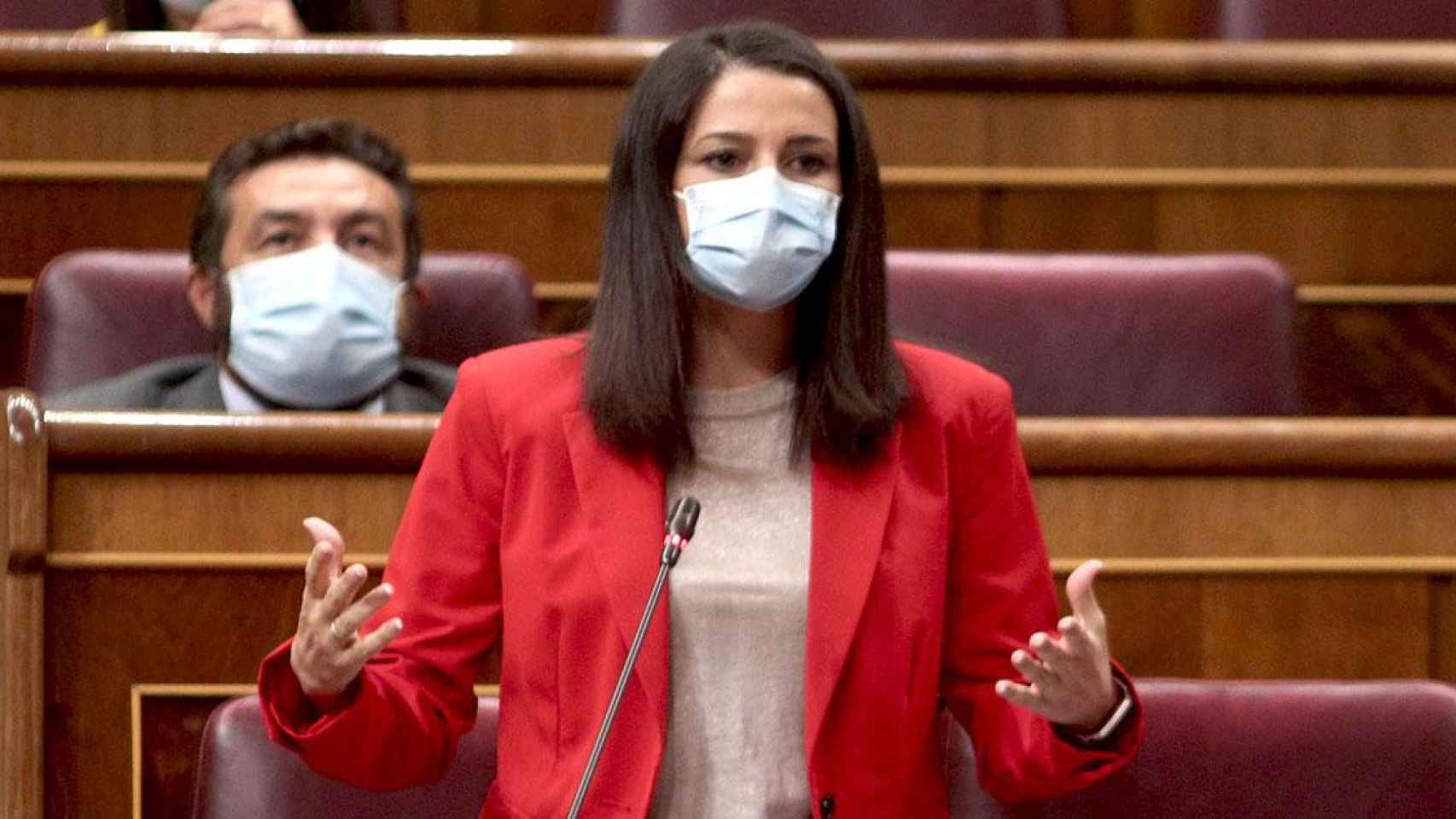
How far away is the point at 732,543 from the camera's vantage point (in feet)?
1.59

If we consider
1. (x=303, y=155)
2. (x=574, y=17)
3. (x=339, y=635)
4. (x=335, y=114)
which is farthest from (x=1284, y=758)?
(x=574, y=17)

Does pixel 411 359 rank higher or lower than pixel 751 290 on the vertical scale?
lower

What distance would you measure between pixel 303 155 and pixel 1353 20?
21.3 inches

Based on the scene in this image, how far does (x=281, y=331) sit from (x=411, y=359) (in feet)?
0.23

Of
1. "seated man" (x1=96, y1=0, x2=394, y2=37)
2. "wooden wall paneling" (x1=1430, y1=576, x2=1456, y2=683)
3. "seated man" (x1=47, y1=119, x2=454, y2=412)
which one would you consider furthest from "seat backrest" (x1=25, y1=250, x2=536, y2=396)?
"wooden wall paneling" (x1=1430, y1=576, x2=1456, y2=683)

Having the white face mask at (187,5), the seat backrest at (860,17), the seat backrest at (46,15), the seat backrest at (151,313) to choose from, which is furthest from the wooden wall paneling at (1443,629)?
the seat backrest at (46,15)

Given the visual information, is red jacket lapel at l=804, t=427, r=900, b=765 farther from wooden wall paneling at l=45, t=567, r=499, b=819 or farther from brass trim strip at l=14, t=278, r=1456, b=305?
brass trim strip at l=14, t=278, r=1456, b=305

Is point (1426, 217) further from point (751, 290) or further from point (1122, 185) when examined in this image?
point (751, 290)

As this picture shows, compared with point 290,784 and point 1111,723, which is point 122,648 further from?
point 1111,723

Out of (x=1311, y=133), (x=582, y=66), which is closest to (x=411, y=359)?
(x=582, y=66)

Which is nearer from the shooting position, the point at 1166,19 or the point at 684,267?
the point at 684,267

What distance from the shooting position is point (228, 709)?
52cm

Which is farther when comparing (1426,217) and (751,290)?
(1426,217)

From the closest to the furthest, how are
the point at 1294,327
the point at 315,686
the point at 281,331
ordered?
the point at 315,686 → the point at 281,331 → the point at 1294,327
